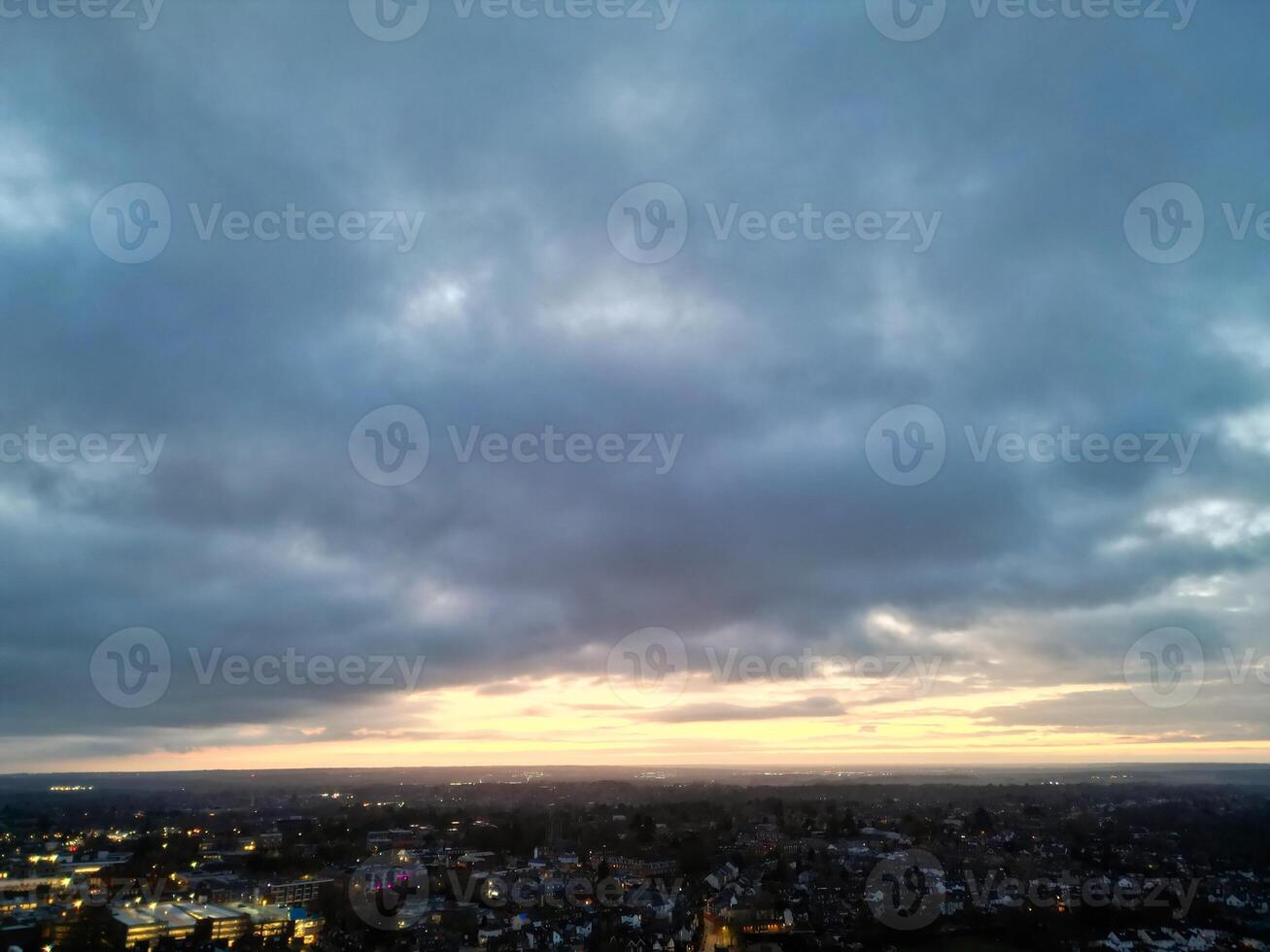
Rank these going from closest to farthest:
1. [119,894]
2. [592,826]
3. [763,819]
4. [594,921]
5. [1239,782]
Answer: [594,921], [119,894], [592,826], [763,819], [1239,782]

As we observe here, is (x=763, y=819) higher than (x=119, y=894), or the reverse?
(x=119, y=894)

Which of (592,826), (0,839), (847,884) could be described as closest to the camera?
(847,884)

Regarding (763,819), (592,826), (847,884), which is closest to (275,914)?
(847,884)

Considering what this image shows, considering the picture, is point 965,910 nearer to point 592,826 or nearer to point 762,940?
point 762,940

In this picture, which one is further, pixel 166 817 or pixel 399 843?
pixel 166 817

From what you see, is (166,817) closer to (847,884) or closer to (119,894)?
(119,894)

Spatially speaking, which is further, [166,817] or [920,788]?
[920,788]

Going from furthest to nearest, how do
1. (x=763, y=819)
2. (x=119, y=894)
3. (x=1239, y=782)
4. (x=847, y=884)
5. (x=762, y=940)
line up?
1. (x=1239, y=782)
2. (x=763, y=819)
3. (x=847, y=884)
4. (x=119, y=894)
5. (x=762, y=940)

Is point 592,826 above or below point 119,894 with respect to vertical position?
below

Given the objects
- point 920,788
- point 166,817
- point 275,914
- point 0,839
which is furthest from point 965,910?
point 920,788

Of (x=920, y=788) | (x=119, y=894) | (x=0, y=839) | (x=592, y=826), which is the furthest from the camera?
(x=920, y=788)
